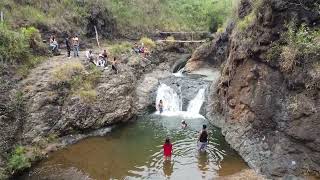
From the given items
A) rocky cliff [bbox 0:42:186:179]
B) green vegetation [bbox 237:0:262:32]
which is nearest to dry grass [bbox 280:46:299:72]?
green vegetation [bbox 237:0:262:32]

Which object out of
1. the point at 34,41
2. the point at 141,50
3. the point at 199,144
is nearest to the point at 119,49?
the point at 141,50

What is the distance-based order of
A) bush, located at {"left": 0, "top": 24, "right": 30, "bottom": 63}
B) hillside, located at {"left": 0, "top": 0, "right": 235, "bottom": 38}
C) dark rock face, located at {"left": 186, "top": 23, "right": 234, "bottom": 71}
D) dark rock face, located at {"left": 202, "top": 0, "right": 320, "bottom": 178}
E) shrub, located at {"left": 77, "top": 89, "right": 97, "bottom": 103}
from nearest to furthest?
1. dark rock face, located at {"left": 202, "top": 0, "right": 320, "bottom": 178}
2. bush, located at {"left": 0, "top": 24, "right": 30, "bottom": 63}
3. shrub, located at {"left": 77, "top": 89, "right": 97, "bottom": 103}
4. hillside, located at {"left": 0, "top": 0, "right": 235, "bottom": 38}
5. dark rock face, located at {"left": 186, "top": 23, "right": 234, "bottom": 71}

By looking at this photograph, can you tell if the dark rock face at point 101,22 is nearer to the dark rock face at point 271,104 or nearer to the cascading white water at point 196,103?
the cascading white water at point 196,103

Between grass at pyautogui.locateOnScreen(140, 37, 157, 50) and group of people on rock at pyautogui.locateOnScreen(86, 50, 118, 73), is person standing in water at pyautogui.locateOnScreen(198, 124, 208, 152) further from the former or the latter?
grass at pyautogui.locateOnScreen(140, 37, 157, 50)

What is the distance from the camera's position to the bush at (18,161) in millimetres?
16531

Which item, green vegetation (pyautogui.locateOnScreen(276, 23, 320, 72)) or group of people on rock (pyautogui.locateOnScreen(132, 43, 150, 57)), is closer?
green vegetation (pyautogui.locateOnScreen(276, 23, 320, 72))

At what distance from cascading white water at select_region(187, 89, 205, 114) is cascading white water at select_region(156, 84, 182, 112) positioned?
2.77 ft

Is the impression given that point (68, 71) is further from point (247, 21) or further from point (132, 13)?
point (132, 13)

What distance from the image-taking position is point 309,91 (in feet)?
51.4

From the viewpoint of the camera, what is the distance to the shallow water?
16781 mm

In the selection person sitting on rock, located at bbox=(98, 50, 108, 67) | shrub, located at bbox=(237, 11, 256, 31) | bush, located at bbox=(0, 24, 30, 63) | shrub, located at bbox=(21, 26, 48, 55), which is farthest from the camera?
person sitting on rock, located at bbox=(98, 50, 108, 67)

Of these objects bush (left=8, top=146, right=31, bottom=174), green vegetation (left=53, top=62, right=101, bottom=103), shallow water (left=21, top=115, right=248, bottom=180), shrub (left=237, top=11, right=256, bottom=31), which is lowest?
shallow water (left=21, top=115, right=248, bottom=180)

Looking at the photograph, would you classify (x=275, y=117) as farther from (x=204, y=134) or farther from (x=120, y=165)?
(x=120, y=165)

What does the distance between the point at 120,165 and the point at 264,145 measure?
644 centimetres
